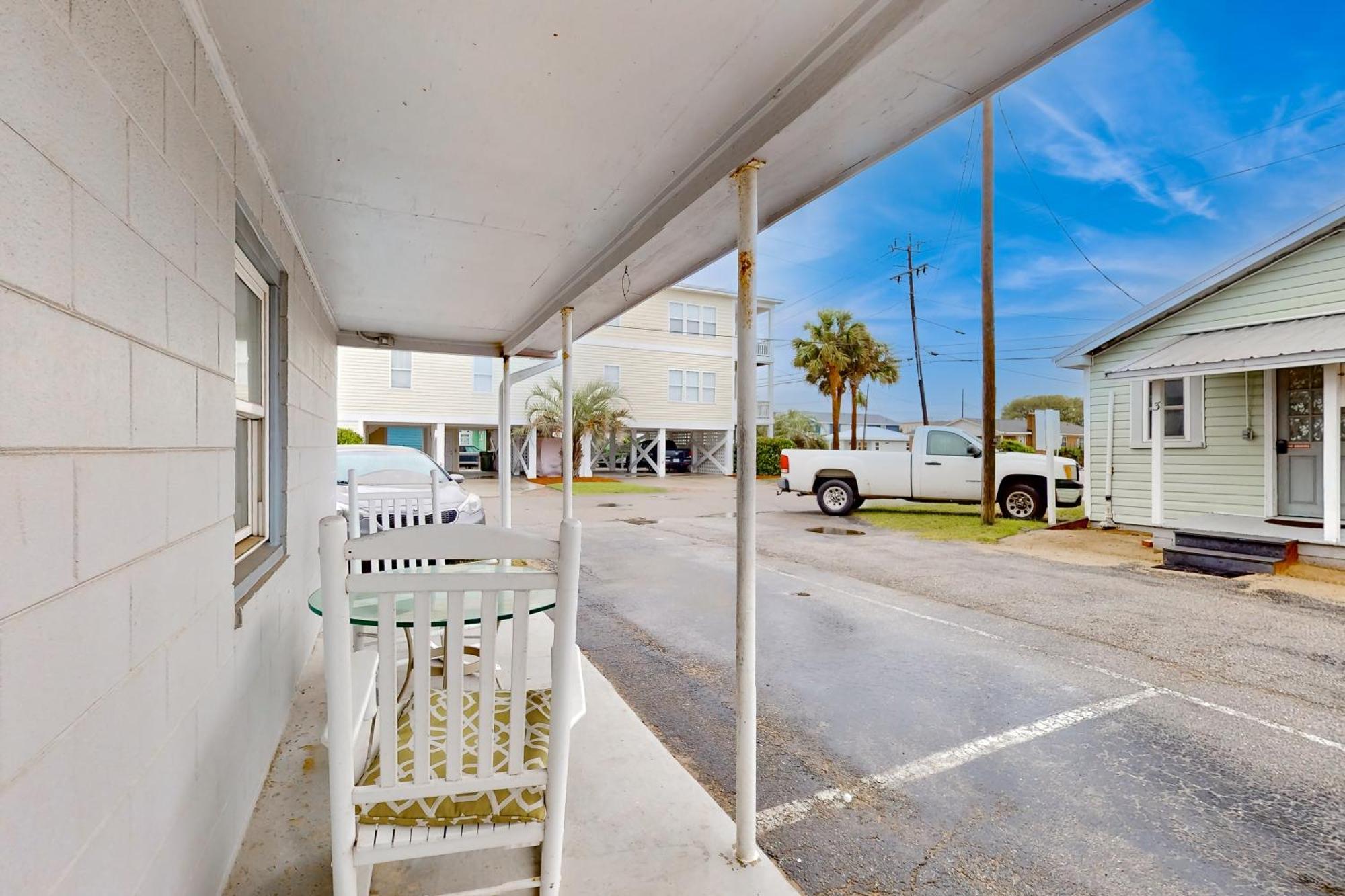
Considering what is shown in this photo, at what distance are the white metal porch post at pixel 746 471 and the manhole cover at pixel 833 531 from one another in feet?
24.9

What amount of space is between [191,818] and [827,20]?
8.04ft

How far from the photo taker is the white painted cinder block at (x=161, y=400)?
3.92 ft

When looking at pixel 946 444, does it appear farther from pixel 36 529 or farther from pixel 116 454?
pixel 36 529

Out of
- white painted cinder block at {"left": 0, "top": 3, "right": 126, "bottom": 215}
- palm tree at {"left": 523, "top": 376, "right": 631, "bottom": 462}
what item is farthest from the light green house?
palm tree at {"left": 523, "top": 376, "right": 631, "bottom": 462}

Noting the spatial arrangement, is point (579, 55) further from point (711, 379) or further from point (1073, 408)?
point (1073, 408)

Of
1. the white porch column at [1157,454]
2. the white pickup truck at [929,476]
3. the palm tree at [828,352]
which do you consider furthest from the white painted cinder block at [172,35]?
the palm tree at [828,352]

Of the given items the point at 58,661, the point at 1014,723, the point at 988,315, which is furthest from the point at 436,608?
the point at 988,315

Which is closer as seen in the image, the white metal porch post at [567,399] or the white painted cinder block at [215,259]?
the white painted cinder block at [215,259]

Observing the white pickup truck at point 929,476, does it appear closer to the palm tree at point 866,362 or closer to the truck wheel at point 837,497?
the truck wheel at point 837,497

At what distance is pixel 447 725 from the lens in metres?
1.43

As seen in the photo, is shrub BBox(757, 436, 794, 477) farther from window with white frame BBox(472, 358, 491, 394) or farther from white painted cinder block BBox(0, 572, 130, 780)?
white painted cinder block BBox(0, 572, 130, 780)

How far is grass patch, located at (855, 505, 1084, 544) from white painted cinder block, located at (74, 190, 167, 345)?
915 cm

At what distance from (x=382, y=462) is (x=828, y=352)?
1437cm

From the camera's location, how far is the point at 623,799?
2.29 m
